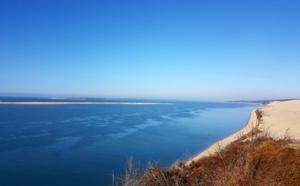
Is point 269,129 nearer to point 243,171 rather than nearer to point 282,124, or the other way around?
point 282,124

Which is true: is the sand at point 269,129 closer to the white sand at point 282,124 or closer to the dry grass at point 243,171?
the white sand at point 282,124

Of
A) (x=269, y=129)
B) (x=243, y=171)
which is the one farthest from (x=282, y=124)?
(x=243, y=171)

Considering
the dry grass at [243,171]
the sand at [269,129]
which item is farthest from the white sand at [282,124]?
the dry grass at [243,171]

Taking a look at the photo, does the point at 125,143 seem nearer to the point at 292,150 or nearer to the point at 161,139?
the point at 161,139

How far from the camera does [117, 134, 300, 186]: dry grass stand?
17.4 feet

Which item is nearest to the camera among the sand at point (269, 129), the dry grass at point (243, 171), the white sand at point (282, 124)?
the dry grass at point (243, 171)

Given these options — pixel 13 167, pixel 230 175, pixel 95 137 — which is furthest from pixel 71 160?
pixel 230 175

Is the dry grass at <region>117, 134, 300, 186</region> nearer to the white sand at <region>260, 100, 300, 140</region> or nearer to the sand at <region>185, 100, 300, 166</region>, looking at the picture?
the sand at <region>185, 100, 300, 166</region>

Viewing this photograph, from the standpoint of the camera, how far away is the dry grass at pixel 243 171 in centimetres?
530

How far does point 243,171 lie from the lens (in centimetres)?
549

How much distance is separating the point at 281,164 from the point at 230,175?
4.58 feet

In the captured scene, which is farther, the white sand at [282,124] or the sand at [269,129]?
the white sand at [282,124]

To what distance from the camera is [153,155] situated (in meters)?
16.6

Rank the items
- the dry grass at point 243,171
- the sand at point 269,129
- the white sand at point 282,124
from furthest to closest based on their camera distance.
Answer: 1. the white sand at point 282,124
2. the sand at point 269,129
3. the dry grass at point 243,171
